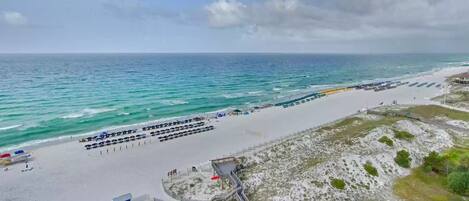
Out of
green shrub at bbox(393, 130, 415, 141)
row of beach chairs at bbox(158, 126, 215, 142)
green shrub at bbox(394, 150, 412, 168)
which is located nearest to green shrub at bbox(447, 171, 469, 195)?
green shrub at bbox(394, 150, 412, 168)

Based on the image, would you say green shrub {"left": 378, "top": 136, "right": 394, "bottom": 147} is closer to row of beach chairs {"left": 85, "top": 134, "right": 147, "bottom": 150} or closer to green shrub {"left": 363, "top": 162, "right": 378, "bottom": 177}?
green shrub {"left": 363, "top": 162, "right": 378, "bottom": 177}

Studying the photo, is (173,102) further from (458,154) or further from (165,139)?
Result: (458,154)

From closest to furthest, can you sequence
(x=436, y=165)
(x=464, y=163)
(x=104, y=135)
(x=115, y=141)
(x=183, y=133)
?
(x=436, y=165)
(x=464, y=163)
(x=115, y=141)
(x=104, y=135)
(x=183, y=133)

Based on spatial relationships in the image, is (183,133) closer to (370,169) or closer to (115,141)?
(115,141)

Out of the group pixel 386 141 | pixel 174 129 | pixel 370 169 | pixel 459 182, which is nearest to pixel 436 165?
pixel 459 182

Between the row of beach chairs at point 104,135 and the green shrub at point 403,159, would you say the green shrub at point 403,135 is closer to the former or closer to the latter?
the green shrub at point 403,159

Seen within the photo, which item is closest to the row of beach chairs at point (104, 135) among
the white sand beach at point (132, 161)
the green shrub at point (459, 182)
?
the white sand beach at point (132, 161)
